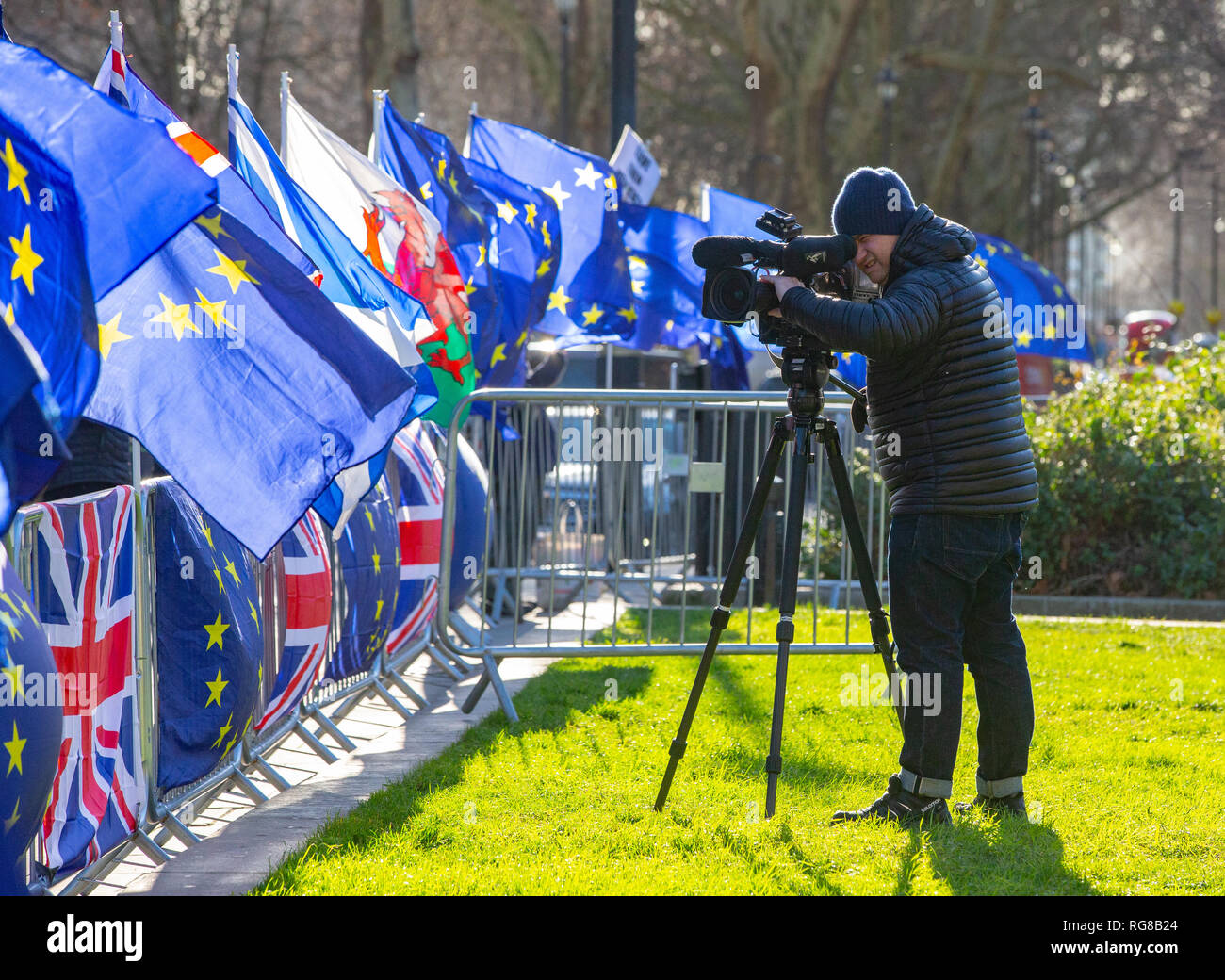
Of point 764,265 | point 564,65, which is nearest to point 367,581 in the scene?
point 764,265

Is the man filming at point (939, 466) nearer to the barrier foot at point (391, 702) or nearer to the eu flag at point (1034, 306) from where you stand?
the barrier foot at point (391, 702)

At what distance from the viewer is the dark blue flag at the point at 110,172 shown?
3.81 metres

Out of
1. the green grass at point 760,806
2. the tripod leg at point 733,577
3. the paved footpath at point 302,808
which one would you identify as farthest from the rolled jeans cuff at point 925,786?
the paved footpath at point 302,808

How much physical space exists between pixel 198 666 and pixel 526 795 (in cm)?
131

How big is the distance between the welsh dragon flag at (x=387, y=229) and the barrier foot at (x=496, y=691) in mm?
1191

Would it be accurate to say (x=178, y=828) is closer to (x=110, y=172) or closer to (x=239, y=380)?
(x=239, y=380)

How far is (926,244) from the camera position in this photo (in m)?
4.99

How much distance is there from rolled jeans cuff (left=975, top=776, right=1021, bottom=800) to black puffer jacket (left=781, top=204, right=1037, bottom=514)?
955 millimetres

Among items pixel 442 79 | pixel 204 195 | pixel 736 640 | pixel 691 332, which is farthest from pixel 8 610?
pixel 442 79

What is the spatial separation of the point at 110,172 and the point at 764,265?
2.13 metres

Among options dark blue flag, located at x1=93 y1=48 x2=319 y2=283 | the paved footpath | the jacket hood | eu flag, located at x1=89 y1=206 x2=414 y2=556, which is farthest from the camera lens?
the paved footpath

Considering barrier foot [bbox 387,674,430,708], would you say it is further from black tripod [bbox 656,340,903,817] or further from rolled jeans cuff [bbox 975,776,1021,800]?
rolled jeans cuff [bbox 975,776,1021,800]

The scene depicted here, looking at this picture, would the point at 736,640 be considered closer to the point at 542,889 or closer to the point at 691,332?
the point at 691,332

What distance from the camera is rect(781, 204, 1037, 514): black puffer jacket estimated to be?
486cm
